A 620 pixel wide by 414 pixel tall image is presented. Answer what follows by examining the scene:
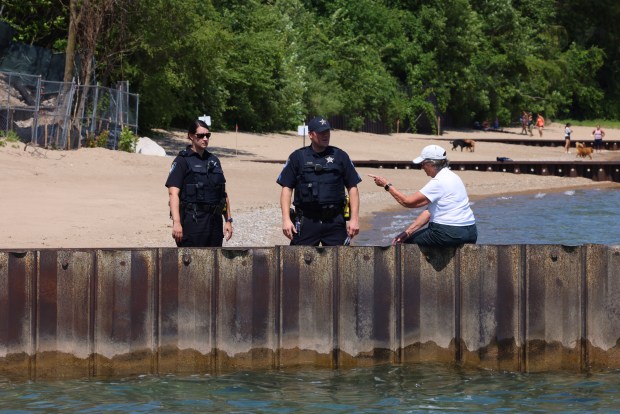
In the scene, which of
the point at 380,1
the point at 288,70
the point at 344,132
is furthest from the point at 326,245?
the point at 380,1

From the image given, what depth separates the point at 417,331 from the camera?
11.7m

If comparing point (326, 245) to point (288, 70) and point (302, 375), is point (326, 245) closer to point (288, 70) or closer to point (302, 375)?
point (302, 375)

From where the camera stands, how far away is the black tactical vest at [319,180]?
11000 millimetres

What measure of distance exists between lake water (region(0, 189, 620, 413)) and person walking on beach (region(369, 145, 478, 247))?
1.29 meters

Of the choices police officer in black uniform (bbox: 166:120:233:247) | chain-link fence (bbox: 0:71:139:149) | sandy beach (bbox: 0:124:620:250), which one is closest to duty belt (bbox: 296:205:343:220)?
police officer in black uniform (bbox: 166:120:233:247)

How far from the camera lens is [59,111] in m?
32.2

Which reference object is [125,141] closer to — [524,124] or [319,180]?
[319,180]

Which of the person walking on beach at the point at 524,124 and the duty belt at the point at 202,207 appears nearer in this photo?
the duty belt at the point at 202,207

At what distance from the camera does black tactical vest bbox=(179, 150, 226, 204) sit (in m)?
11.2

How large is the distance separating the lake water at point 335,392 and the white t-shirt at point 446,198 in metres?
1.54

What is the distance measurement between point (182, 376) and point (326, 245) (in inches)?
71.9

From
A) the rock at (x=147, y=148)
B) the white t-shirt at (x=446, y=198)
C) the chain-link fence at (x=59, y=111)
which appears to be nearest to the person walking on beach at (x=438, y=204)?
the white t-shirt at (x=446, y=198)

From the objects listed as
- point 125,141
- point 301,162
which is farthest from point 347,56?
point 301,162

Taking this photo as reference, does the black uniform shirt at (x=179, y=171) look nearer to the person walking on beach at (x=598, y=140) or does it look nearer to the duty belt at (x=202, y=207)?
the duty belt at (x=202, y=207)
